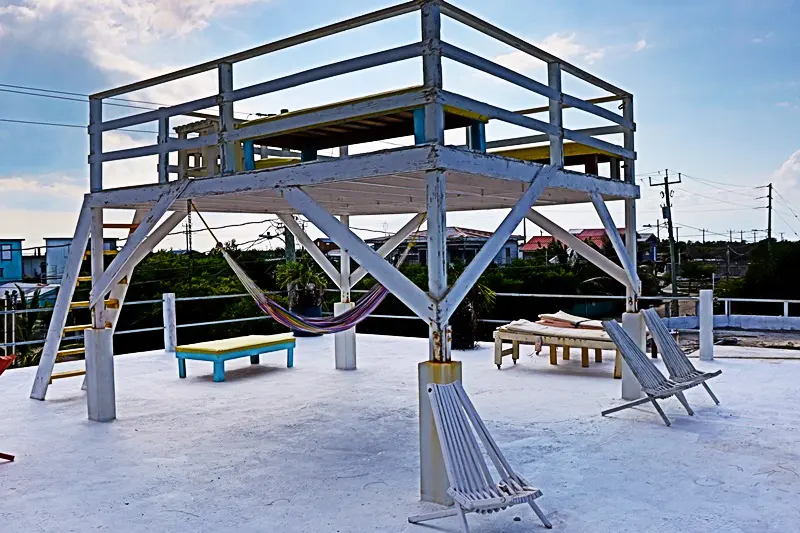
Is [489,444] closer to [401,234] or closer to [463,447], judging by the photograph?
[463,447]

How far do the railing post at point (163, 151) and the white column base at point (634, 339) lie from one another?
4247 millimetres

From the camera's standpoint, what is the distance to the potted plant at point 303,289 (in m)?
10.8

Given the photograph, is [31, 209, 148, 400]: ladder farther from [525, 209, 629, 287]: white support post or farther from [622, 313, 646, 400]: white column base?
[622, 313, 646, 400]: white column base

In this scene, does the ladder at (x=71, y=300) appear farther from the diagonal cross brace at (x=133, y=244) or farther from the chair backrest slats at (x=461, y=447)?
the chair backrest slats at (x=461, y=447)

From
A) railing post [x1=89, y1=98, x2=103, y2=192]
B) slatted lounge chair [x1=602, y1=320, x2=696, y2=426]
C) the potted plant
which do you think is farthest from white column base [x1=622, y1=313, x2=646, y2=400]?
the potted plant

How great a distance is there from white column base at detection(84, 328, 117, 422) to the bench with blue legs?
1435 mm

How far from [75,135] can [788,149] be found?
22.1m

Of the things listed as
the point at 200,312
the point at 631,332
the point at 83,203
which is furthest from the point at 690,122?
the point at 200,312

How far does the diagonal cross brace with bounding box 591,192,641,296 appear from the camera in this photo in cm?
610

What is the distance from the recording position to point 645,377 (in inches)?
222

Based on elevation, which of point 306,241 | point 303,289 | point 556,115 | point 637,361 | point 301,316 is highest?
point 556,115

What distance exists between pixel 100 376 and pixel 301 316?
181 cm

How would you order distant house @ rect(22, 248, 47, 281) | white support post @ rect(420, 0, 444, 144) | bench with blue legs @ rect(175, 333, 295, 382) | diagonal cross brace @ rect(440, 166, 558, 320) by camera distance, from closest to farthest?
white support post @ rect(420, 0, 444, 144)
diagonal cross brace @ rect(440, 166, 558, 320)
bench with blue legs @ rect(175, 333, 295, 382)
distant house @ rect(22, 248, 47, 281)

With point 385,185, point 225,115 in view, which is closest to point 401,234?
point 385,185
